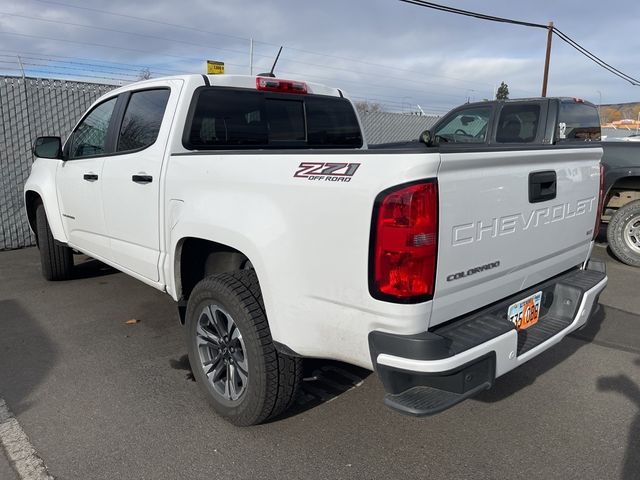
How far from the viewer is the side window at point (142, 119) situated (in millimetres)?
3623

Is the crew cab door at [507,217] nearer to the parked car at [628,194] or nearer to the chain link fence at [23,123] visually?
the parked car at [628,194]

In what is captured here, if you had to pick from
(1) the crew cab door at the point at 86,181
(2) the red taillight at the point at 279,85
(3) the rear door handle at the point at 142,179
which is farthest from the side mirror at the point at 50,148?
(2) the red taillight at the point at 279,85

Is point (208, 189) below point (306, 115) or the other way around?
below

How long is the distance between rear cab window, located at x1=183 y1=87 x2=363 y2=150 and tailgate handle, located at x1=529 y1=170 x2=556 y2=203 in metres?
1.99

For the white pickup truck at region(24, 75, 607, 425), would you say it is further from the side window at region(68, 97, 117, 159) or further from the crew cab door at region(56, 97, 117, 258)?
the side window at region(68, 97, 117, 159)

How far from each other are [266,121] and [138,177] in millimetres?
1024

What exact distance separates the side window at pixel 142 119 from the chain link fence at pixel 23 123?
4.07 meters

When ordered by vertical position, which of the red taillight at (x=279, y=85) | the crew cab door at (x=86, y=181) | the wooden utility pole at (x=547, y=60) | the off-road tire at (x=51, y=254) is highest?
the wooden utility pole at (x=547, y=60)

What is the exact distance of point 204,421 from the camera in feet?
9.98

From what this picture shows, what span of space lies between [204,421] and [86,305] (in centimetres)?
261

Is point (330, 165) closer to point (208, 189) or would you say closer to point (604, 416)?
point (208, 189)

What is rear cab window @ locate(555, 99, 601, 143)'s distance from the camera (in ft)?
21.8

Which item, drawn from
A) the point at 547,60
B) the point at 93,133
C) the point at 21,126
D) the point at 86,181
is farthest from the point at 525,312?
the point at 547,60

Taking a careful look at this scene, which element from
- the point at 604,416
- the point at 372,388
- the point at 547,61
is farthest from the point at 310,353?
the point at 547,61
